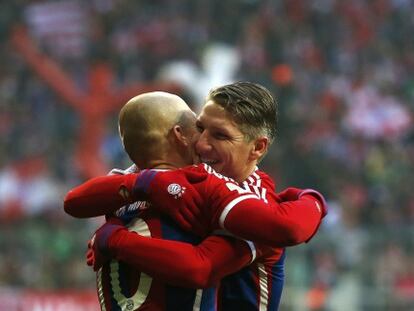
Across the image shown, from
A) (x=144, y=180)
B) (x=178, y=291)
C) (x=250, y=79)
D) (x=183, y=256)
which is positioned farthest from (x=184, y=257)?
(x=250, y=79)

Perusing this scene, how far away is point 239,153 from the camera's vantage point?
114 inches

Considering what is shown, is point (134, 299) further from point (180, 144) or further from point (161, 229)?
point (180, 144)

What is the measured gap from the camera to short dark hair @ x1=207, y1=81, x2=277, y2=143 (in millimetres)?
2865

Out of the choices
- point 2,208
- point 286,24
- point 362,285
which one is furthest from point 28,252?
point 286,24

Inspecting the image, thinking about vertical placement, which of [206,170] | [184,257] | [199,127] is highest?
[199,127]

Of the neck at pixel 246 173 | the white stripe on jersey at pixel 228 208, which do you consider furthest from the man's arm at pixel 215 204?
the neck at pixel 246 173

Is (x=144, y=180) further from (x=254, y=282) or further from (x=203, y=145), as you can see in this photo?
(x=254, y=282)

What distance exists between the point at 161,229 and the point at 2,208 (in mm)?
9933

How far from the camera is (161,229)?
2814 mm

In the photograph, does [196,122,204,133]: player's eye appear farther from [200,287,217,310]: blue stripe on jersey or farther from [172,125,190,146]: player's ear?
[200,287,217,310]: blue stripe on jersey

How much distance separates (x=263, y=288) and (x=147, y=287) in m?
0.35

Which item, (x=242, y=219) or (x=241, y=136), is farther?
(x=241, y=136)

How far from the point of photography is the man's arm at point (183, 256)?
2717mm

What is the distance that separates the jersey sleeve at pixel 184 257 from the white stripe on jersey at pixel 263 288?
0.17 meters
